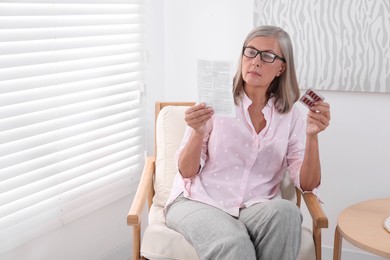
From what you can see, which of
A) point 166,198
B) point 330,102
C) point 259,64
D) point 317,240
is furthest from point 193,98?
point 317,240

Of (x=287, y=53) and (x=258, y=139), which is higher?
(x=287, y=53)

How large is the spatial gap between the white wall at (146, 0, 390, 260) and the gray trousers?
916 mm

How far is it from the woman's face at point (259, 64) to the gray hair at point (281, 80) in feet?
0.07

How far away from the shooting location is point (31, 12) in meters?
2.20

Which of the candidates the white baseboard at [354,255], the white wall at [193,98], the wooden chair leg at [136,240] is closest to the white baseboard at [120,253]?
the white wall at [193,98]

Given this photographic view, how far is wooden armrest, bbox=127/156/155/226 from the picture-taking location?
2.07 metres

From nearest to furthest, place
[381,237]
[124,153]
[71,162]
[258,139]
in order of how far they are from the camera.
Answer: [381,237] < [258,139] < [71,162] < [124,153]

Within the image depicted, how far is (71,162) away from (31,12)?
636mm

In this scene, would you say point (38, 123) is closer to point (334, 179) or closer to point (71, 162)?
point (71, 162)

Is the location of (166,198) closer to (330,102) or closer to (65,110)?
(65,110)

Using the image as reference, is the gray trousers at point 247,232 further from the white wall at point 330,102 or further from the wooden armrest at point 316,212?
the white wall at point 330,102

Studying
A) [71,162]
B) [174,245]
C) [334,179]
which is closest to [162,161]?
[71,162]

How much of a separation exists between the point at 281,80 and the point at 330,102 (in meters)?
0.62

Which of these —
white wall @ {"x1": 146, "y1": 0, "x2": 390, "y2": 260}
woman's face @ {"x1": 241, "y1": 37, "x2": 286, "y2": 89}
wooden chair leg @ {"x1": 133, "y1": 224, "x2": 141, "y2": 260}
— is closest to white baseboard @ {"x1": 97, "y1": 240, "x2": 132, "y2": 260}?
white wall @ {"x1": 146, "y1": 0, "x2": 390, "y2": 260}
